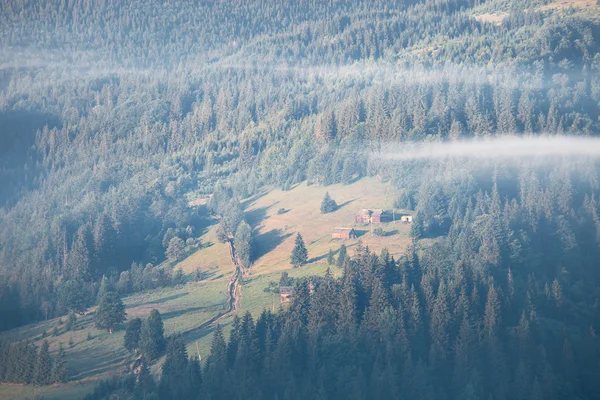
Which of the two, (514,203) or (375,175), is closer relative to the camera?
(514,203)

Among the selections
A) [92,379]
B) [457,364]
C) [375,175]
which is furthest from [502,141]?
[92,379]

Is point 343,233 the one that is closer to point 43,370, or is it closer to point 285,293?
point 285,293

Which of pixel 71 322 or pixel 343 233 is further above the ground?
pixel 343 233

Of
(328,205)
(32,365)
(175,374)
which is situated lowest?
(175,374)

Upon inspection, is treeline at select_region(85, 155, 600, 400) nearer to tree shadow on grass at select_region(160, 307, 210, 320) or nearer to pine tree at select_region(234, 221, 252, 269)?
tree shadow on grass at select_region(160, 307, 210, 320)

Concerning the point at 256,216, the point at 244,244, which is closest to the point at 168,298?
the point at 244,244

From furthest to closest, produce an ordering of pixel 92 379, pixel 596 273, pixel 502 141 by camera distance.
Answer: pixel 502 141 < pixel 596 273 < pixel 92 379

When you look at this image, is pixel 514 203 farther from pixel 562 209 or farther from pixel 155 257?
pixel 155 257

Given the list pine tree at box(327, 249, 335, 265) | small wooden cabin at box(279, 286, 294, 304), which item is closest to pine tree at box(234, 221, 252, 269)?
pine tree at box(327, 249, 335, 265)

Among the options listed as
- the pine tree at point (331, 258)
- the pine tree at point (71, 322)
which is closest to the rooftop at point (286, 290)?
the pine tree at point (331, 258)
